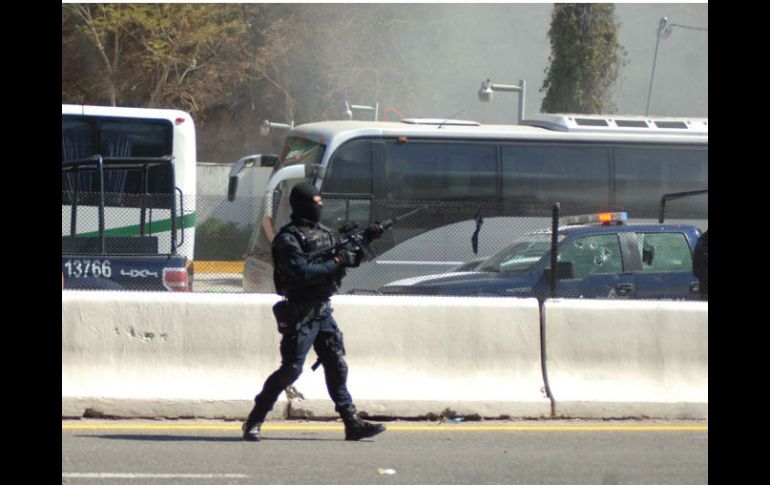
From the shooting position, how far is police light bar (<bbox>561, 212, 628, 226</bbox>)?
11680 mm

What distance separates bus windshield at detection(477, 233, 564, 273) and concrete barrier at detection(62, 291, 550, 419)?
8.85ft

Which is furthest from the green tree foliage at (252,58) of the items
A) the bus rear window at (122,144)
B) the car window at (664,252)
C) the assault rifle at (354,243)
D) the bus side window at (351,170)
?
the assault rifle at (354,243)

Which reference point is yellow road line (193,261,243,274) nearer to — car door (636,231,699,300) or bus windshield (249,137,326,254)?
bus windshield (249,137,326,254)

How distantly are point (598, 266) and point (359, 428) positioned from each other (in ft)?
15.3

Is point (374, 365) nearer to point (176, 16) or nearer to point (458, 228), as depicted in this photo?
point (458, 228)

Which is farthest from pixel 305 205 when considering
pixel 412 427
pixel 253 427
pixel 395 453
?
pixel 412 427

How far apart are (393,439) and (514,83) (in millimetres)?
21900

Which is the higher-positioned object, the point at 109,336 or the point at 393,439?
the point at 109,336

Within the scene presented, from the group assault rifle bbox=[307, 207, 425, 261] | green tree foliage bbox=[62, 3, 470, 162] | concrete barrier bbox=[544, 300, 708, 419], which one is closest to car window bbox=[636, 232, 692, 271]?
concrete barrier bbox=[544, 300, 708, 419]

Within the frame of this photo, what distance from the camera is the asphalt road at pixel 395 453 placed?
22.1ft

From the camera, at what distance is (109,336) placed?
850cm

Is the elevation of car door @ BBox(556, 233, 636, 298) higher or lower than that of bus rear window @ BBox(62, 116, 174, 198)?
lower
